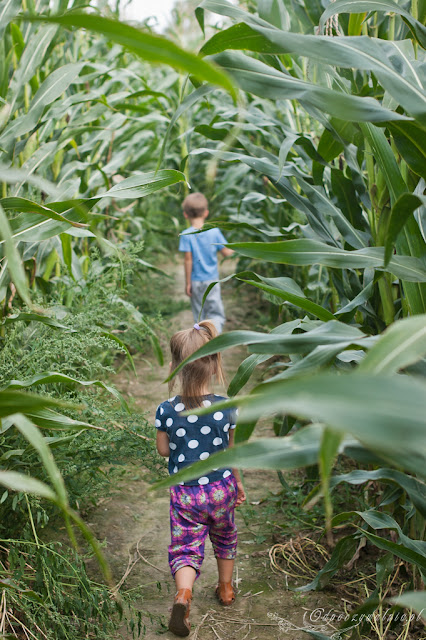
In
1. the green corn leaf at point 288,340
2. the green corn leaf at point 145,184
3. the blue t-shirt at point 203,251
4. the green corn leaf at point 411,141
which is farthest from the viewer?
the blue t-shirt at point 203,251

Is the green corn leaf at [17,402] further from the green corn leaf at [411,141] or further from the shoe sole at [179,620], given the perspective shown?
the shoe sole at [179,620]

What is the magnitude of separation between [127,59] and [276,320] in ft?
7.81

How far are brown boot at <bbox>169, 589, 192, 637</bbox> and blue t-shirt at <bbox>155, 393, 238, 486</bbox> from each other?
0.30 m

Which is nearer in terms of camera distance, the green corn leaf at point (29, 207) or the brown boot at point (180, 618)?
the green corn leaf at point (29, 207)

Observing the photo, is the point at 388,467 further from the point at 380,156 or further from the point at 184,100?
the point at 184,100

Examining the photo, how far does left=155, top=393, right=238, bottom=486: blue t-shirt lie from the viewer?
172 centimetres

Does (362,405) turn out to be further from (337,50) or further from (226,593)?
(226,593)

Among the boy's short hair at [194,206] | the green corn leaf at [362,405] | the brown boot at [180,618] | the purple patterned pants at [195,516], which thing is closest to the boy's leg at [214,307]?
the boy's short hair at [194,206]

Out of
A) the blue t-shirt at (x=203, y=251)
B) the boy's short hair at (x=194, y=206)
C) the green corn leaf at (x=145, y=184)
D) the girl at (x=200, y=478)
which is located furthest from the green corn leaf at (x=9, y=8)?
the boy's short hair at (x=194, y=206)

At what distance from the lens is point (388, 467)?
1236 millimetres

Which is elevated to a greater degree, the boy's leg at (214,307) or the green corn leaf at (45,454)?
the green corn leaf at (45,454)

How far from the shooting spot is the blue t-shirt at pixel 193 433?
1716 mm

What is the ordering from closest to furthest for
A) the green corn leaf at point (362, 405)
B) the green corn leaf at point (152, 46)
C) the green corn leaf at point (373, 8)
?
the green corn leaf at point (362, 405), the green corn leaf at point (152, 46), the green corn leaf at point (373, 8)

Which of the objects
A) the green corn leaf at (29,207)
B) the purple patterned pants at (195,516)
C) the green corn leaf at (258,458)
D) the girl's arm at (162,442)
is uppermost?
the green corn leaf at (29,207)
